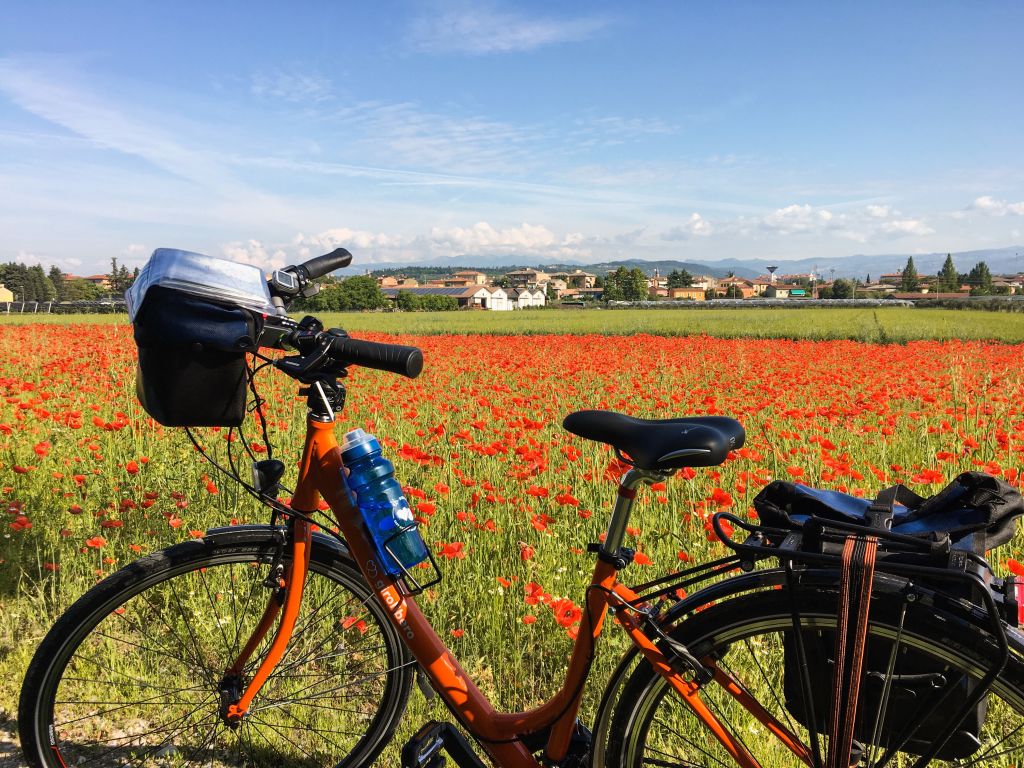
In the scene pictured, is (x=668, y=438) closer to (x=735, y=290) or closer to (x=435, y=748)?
(x=435, y=748)

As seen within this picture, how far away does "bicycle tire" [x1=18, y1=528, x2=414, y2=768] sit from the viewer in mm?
1828

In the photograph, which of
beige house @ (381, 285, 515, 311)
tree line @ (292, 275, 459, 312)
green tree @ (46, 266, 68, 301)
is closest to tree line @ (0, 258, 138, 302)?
green tree @ (46, 266, 68, 301)

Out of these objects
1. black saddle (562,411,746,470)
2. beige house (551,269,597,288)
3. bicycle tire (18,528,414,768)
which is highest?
beige house (551,269,597,288)

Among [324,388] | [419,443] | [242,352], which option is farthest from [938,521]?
[419,443]

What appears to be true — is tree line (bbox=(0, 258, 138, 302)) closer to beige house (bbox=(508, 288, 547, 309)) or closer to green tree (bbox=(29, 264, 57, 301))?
green tree (bbox=(29, 264, 57, 301))

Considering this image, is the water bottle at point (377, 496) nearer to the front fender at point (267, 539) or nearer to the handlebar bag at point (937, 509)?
the front fender at point (267, 539)

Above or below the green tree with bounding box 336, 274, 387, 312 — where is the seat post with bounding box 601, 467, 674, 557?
below

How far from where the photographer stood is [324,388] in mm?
1658

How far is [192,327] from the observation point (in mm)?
1497

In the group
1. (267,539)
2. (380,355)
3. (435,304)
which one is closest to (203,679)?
(267,539)

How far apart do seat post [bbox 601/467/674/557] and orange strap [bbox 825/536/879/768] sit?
398 millimetres

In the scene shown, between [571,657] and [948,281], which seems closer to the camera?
[571,657]

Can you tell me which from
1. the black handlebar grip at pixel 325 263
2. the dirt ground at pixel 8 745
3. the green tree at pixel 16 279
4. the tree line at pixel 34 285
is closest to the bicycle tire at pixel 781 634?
the black handlebar grip at pixel 325 263

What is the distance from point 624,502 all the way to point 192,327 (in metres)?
1.06
